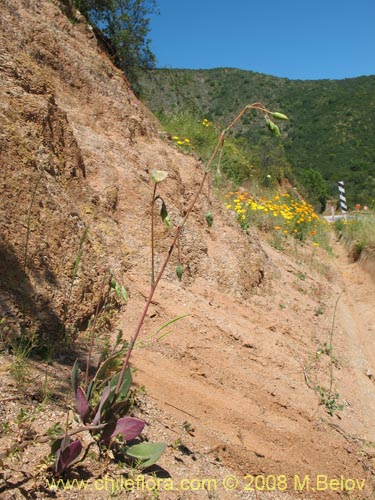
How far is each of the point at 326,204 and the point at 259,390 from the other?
2455cm

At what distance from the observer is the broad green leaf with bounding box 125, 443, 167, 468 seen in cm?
195

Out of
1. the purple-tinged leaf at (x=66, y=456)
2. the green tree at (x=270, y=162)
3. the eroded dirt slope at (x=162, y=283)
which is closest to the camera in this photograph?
the purple-tinged leaf at (x=66, y=456)

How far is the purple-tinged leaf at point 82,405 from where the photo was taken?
203 cm

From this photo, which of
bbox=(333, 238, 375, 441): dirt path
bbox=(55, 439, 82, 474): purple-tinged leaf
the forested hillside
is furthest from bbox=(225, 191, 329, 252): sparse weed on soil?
the forested hillside

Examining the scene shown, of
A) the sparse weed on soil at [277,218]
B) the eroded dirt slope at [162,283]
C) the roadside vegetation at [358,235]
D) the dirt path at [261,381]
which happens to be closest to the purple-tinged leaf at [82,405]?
the eroded dirt slope at [162,283]

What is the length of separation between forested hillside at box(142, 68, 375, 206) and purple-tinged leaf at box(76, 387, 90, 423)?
33.1 meters

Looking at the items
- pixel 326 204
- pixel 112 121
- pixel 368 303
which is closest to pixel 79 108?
pixel 112 121

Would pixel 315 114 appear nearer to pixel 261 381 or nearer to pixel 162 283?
pixel 162 283

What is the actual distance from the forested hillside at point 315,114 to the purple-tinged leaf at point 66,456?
33.4 m

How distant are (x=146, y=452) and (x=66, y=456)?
361mm

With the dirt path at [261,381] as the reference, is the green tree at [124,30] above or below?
above

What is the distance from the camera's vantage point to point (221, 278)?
4.68 m

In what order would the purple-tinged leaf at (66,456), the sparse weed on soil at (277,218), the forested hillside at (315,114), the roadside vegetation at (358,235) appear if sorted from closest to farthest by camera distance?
the purple-tinged leaf at (66,456) → the sparse weed on soil at (277,218) → the roadside vegetation at (358,235) → the forested hillside at (315,114)

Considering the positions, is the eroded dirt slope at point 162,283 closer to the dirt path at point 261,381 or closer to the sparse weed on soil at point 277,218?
the dirt path at point 261,381
